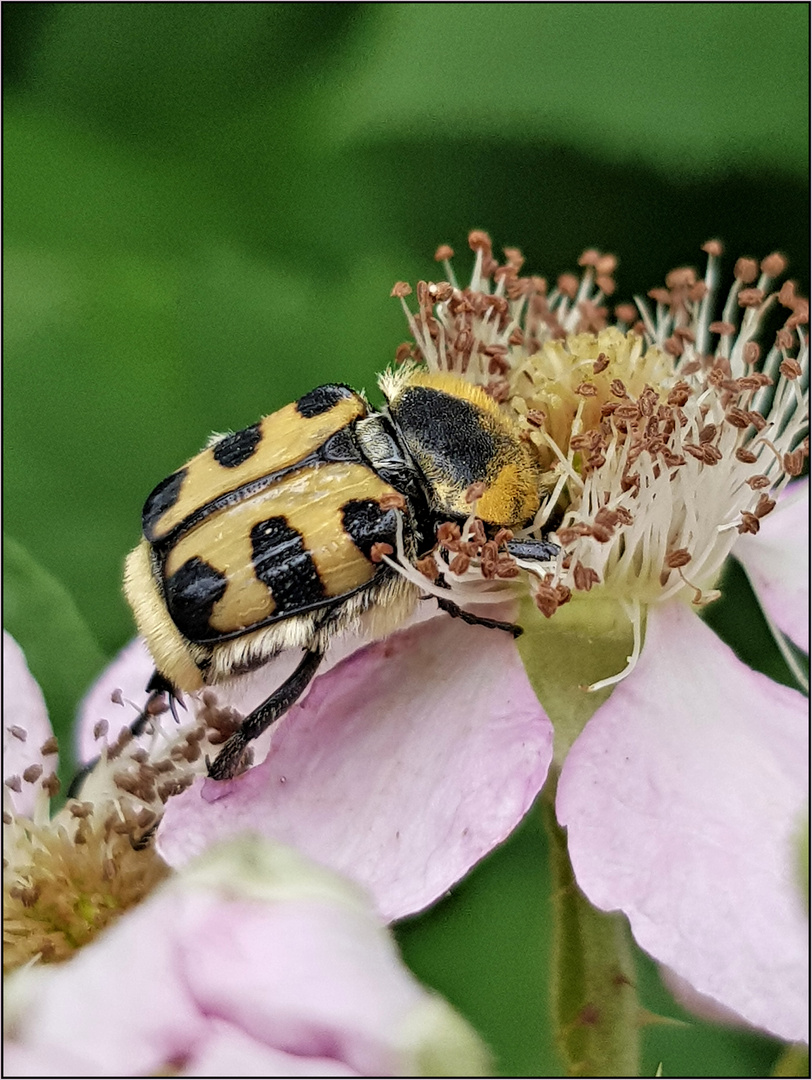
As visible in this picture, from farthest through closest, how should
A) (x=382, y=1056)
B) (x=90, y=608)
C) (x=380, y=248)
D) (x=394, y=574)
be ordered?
(x=380, y=248)
(x=90, y=608)
(x=394, y=574)
(x=382, y=1056)

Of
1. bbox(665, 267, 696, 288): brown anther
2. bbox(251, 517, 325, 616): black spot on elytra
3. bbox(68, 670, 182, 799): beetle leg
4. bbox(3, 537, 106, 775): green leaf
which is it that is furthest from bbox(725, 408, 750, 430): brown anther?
bbox(3, 537, 106, 775): green leaf

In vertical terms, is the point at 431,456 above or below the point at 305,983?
above

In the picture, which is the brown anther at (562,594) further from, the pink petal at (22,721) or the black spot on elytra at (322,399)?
the pink petal at (22,721)

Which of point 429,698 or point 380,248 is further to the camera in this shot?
point 380,248

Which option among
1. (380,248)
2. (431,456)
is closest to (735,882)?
(431,456)

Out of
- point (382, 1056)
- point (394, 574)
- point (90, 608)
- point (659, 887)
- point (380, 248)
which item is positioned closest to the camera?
point (382, 1056)

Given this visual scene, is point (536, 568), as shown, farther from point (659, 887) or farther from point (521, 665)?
point (659, 887)

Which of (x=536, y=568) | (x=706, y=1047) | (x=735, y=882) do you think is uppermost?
(x=536, y=568)

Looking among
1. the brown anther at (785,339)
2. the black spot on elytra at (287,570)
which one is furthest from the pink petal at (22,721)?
the brown anther at (785,339)
